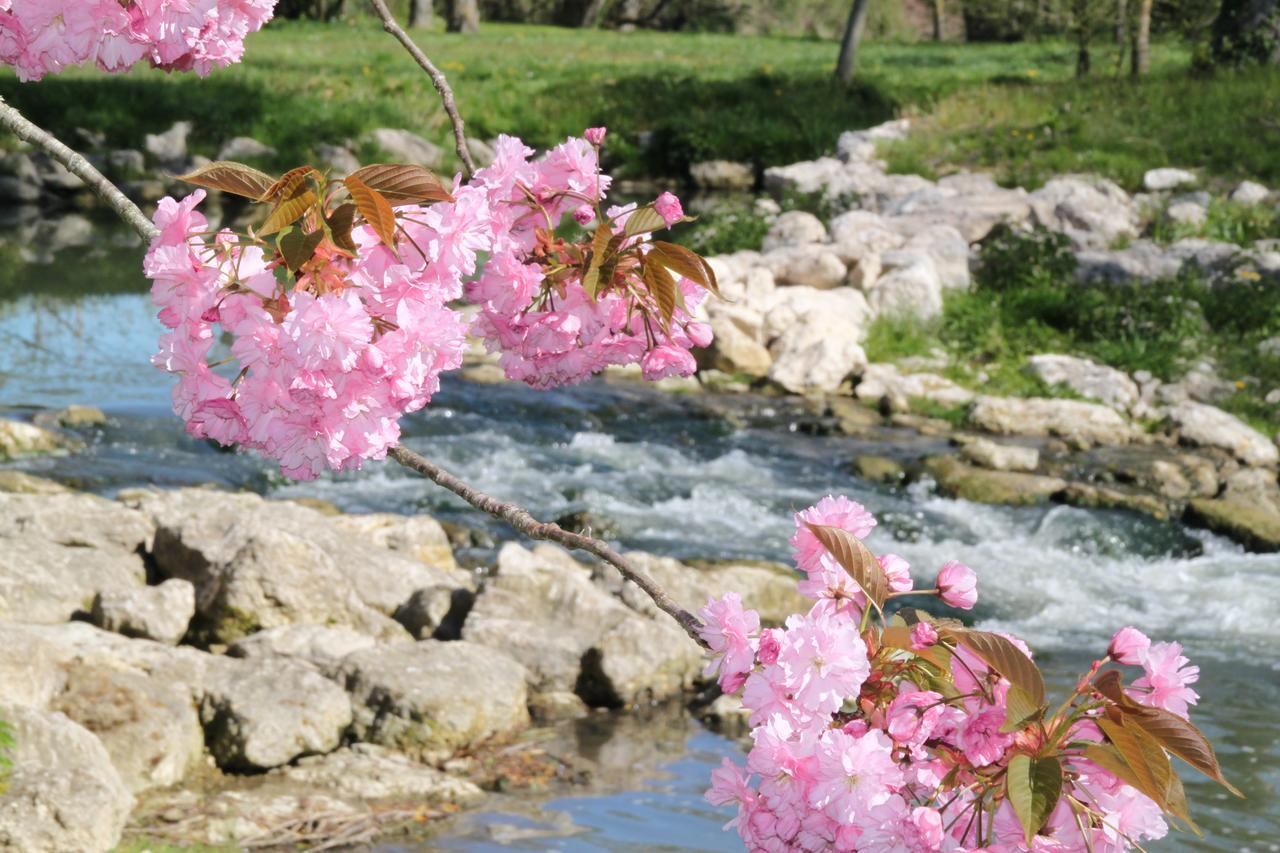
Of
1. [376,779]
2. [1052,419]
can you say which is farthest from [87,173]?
[1052,419]

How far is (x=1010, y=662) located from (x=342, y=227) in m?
0.89

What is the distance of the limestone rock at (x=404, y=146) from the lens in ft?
A: 78.1

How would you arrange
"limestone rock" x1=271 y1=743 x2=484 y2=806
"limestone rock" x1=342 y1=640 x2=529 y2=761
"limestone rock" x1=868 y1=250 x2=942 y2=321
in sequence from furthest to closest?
1. "limestone rock" x1=868 y1=250 x2=942 y2=321
2. "limestone rock" x1=342 y1=640 x2=529 y2=761
3. "limestone rock" x1=271 y1=743 x2=484 y2=806

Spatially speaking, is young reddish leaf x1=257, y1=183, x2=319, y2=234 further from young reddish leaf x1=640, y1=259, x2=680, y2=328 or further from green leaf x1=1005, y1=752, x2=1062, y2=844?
green leaf x1=1005, y1=752, x2=1062, y2=844

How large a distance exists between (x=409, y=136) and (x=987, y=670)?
23422 millimetres

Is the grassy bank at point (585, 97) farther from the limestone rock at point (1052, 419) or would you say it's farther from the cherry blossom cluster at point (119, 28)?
the cherry blossom cluster at point (119, 28)

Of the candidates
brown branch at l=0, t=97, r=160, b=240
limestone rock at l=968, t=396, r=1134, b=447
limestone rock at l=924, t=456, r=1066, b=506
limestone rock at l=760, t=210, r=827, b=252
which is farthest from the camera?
limestone rock at l=760, t=210, r=827, b=252

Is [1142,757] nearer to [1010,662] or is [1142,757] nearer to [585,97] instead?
[1010,662]

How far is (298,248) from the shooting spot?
5.60 ft

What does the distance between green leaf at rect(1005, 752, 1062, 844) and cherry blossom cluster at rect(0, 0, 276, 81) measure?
1.37 metres

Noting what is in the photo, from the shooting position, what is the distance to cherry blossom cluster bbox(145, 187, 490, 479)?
1.73 meters

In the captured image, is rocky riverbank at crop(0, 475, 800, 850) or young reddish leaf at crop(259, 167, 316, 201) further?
rocky riverbank at crop(0, 475, 800, 850)

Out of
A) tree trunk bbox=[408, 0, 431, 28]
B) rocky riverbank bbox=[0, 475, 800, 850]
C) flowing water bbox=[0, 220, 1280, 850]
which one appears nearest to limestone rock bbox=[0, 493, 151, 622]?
rocky riverbank bbox=[0, 475, 800, 850]

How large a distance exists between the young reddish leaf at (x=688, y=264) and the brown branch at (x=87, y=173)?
68cm
